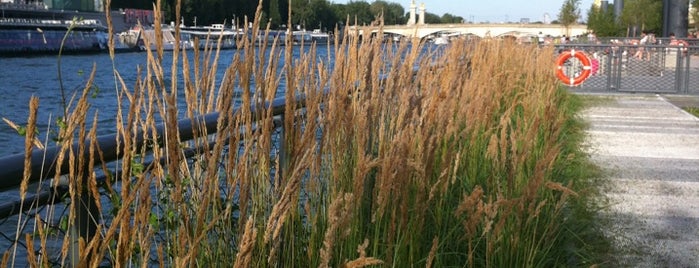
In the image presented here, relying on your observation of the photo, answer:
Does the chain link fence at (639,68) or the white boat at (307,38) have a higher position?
the white boat at (307,38)

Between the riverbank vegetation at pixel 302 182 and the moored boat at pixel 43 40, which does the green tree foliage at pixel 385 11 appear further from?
the moored boat at pixel 43 40

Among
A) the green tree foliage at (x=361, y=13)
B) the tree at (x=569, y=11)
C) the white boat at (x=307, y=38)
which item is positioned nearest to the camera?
the white boat at (x=307, y=38)

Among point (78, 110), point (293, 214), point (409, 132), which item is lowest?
point (293, 214)

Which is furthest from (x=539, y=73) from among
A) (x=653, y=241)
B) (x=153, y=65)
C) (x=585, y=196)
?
(x=153, y=65)

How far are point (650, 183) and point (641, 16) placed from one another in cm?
3048

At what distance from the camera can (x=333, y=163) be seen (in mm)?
2971

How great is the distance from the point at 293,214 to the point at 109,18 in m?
1.02

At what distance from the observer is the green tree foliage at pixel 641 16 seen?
34406 mm

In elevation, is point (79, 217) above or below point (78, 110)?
below

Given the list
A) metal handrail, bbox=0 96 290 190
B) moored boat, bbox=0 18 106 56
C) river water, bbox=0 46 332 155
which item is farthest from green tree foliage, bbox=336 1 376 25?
moored boat, bbox=0 18 106 56

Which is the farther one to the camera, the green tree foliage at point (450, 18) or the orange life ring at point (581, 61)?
the green tree foliage at point (450, 18)

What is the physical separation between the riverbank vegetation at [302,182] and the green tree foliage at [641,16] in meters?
31.4

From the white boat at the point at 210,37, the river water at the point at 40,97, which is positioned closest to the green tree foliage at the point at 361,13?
the white boat at the point at 210,37

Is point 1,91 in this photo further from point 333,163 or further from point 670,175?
point 333,163
